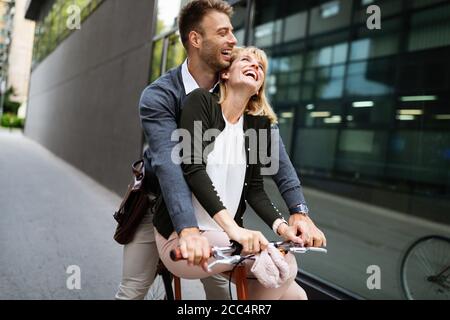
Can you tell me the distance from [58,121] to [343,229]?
14.2 metres

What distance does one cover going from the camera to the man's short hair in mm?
1575

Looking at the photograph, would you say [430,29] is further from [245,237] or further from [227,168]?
[245,237]

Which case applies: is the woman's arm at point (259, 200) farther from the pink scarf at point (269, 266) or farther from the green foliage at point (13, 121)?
the green foliage at point (13, 121)

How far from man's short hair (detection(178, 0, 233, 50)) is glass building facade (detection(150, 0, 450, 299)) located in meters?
3.25

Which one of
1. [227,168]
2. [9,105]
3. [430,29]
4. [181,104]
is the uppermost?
[9,105]

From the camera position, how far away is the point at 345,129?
44.5 feet

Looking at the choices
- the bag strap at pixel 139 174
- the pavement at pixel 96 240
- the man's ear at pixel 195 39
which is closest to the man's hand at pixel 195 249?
the bag strap at pixel 139 174

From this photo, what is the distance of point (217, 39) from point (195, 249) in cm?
71

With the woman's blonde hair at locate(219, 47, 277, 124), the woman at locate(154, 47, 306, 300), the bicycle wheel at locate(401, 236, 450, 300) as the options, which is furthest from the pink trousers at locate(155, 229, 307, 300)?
the bicycle wheel at locate(401, 236, 450, 300)

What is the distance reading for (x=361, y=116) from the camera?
11.7 metres

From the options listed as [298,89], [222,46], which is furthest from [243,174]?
[298,89]

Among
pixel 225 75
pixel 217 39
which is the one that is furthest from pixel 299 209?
pixel 217 39

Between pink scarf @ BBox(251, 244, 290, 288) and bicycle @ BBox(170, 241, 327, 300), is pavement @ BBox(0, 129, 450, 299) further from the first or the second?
pink scarf @ BBox(251, 244, 290, 288)

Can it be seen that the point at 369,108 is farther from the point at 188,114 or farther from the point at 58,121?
the point at 58,121
